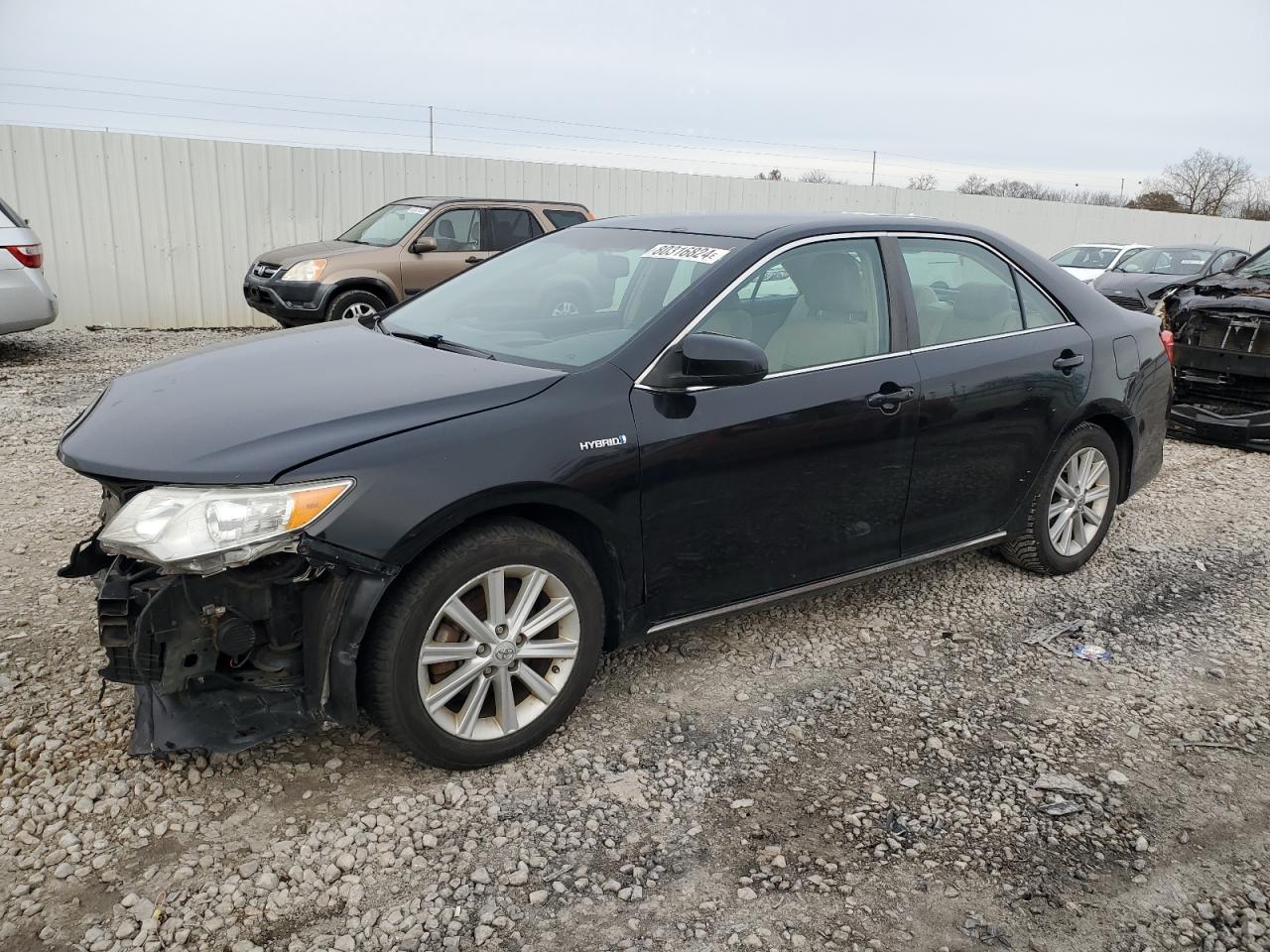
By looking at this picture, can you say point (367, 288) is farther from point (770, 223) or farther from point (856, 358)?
point (856, 358)

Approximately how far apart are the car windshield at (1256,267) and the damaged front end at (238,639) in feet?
27.2

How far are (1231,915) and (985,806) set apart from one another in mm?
664

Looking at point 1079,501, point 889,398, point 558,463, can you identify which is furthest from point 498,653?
point 1079,501

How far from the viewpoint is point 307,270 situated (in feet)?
33.8

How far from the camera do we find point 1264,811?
299 cm

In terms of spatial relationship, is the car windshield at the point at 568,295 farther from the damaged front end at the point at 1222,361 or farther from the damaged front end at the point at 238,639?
the damaged front end at the point at 1222,361

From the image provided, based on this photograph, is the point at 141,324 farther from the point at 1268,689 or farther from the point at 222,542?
the point at 1268,689

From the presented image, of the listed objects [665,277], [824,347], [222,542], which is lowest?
[222,542]

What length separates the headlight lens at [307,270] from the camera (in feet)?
33.7

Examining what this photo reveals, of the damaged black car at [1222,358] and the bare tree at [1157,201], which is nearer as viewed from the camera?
the damaged black car at [1222,358]

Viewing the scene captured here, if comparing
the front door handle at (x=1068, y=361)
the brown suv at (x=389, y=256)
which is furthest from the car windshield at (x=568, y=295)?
the brown suv at (x=389, y=256)

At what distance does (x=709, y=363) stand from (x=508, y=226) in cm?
897

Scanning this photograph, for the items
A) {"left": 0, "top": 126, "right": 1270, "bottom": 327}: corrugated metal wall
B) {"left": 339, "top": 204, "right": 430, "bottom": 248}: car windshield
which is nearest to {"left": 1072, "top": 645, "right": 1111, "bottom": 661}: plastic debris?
{"left": 0, "top": 126, "right": 1270, "bottom": 327}: corrugated metal wall

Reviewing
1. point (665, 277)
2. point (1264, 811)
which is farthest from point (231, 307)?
point (1264, 811)
